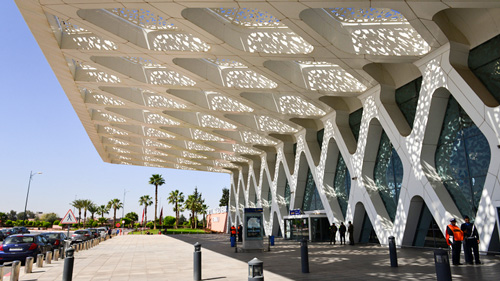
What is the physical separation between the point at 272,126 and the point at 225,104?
5.85 metres

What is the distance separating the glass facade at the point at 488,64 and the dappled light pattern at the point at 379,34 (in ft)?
5.97

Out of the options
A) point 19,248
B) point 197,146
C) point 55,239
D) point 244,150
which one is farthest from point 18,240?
point 244,150

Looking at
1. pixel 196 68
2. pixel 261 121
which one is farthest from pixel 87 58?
pixel 261 121

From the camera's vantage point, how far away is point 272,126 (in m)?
29.7

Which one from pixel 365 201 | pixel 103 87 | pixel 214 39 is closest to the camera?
pixel 214 39

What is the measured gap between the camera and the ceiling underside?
43.8 feet

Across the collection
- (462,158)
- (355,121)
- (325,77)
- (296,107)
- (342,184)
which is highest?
(325,77)

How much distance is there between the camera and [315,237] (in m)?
25.0

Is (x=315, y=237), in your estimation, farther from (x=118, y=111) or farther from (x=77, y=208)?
(x=77, y=208)

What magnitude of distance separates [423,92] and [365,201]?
7115mm

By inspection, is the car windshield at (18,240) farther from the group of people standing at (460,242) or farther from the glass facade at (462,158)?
the glass facade at (462,158)

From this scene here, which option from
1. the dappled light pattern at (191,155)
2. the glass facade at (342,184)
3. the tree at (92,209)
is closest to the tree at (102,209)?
the tree at (92,209)

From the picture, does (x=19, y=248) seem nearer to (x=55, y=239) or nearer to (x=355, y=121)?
(x=55, y=239)

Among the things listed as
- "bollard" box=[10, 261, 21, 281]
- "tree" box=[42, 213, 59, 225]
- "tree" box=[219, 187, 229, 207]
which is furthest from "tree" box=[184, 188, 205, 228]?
"bollard" box=[10, 261, 21, 281]
